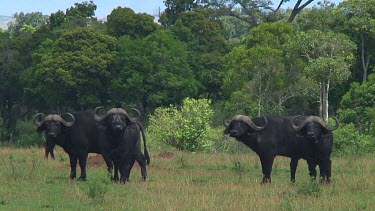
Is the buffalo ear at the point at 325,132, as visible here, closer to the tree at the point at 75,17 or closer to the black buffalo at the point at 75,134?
the black buffalo at the point at 75,134

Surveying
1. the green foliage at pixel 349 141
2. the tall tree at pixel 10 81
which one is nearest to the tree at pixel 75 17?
the tall tree at pixel 10 81

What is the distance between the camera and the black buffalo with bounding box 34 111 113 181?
2009 centimetres

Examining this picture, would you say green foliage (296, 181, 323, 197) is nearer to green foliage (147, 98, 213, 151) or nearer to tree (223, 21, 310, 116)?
green foliage (147, 98, 213, 151)

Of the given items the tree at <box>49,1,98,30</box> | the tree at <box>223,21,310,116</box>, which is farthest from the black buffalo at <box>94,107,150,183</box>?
the tree at <box>49,1,98,30</box>

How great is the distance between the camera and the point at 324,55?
4862 cm

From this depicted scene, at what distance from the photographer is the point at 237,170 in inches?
918

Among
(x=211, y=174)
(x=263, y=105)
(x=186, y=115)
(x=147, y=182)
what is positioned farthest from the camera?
(x=263, y=105)

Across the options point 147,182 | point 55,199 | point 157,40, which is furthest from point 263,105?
point 55,199

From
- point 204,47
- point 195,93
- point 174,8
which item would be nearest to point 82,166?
point 195,93

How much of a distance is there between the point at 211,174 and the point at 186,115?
1644 cm

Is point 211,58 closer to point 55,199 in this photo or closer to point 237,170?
point 237,170

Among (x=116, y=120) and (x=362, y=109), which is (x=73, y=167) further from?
(x=362, y=109)

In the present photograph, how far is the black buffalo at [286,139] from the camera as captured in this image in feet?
63.5

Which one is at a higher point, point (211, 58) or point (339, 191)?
point (211, 58)
